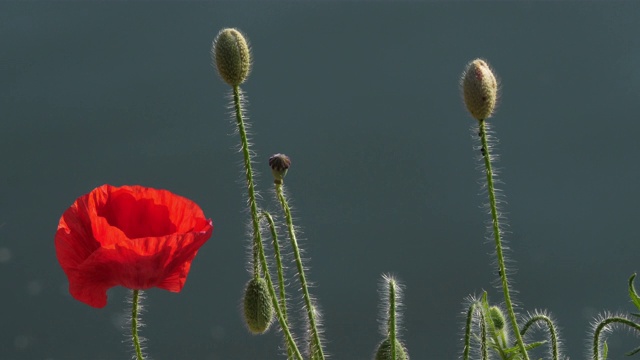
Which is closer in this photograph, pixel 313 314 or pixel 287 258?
pixel 313 314

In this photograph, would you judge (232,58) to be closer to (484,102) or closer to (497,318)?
(484,102)

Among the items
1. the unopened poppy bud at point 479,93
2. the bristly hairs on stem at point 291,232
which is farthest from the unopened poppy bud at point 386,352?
the unopened poppy bud at point 479,93

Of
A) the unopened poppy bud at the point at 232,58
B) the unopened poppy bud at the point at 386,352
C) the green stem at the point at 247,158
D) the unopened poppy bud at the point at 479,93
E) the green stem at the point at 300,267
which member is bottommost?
the unopened poppy bud at the point at 386,352

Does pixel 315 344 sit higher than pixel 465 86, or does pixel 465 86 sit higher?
pixel 465 86

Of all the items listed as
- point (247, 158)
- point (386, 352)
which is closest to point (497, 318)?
point (386, 352)

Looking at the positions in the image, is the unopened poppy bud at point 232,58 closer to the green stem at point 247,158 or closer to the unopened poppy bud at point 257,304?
the green stem at point 247,158

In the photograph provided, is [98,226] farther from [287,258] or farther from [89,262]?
[287,258]

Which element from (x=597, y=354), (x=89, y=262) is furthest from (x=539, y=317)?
(x=89, y=262)
